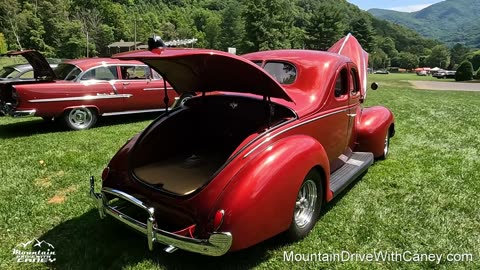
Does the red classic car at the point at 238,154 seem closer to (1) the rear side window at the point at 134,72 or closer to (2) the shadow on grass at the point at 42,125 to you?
(1) the rear side window at the point at 134,72

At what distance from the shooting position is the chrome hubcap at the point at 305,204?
11.6ft

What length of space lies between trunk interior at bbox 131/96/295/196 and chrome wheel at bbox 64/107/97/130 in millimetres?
5293

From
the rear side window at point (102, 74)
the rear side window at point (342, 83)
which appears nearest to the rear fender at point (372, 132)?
the rear side window at point (342, 83)

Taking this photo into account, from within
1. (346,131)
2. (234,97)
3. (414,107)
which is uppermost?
(234,97)

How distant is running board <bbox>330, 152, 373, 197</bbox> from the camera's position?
4098 millimetres

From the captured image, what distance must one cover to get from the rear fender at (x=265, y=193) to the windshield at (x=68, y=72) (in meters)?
6.90

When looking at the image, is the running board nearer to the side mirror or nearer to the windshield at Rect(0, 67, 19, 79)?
the side mirror

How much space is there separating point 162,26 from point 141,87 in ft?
369

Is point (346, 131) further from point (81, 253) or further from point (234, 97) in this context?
point (81, 253)

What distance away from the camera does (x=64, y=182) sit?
5.11 meters

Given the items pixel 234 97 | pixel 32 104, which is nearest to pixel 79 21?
pixel 32 104

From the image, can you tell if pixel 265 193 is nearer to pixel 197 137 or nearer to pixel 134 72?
pixel 197 137

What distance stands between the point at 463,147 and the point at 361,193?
3.69m

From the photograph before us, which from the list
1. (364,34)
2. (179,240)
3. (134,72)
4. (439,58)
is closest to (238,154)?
(179,240)
